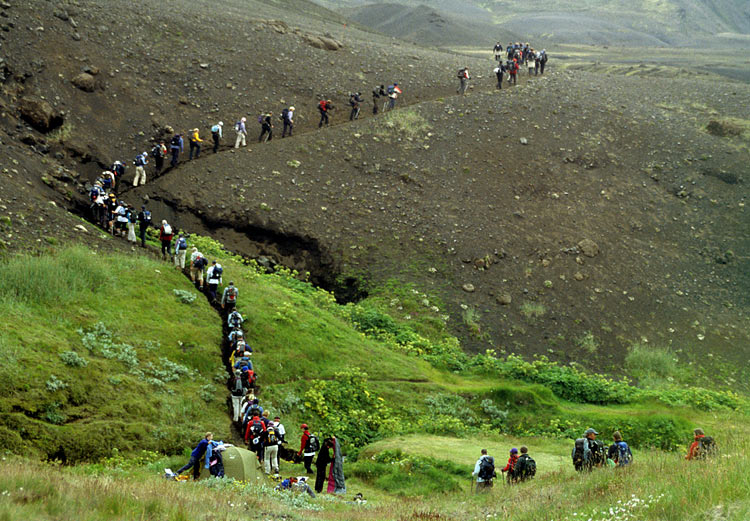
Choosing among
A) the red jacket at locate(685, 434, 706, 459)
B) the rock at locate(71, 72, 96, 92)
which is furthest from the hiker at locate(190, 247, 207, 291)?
the red jacket at locate(685, 434, 706, 459)

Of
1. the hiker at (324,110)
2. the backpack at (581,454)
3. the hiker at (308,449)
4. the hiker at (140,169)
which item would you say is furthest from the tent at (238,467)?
the hiker at (324,110)

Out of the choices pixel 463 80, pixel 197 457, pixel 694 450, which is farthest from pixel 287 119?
pixel 694 450

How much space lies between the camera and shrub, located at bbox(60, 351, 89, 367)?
1927cm

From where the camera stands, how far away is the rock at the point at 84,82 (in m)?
41.3

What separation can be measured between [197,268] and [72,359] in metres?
9.83

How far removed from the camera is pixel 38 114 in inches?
1486

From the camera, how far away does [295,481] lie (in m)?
17.2

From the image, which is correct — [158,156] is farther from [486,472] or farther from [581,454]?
[581,454]

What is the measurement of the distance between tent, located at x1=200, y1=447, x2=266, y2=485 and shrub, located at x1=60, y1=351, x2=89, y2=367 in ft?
18.0

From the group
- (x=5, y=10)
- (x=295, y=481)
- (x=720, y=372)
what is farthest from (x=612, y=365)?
(x=5, y=10)

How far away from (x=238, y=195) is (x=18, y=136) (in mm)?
11532

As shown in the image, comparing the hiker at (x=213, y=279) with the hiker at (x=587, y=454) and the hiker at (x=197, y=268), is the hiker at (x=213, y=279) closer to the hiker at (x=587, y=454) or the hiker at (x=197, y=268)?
the hiker at (x=197, y=268)

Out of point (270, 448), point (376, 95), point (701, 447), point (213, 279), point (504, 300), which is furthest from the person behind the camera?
point (376, 95)

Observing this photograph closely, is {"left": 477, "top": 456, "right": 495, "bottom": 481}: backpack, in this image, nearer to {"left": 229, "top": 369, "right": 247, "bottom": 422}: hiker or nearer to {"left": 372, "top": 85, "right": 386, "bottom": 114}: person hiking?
{"left": 229, "top": 369, "right": 247, "bottom": 422}: hiker
